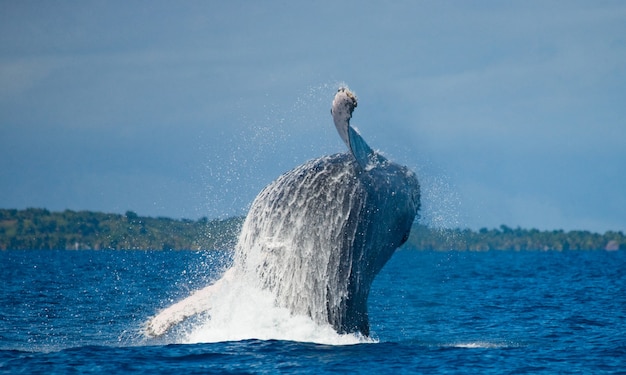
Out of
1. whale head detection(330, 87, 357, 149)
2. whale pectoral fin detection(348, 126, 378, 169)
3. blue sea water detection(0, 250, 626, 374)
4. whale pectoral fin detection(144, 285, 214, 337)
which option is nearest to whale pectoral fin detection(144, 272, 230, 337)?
whale pectoral fin detection(144, 285, 214, 337)

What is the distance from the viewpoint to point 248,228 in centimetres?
1471

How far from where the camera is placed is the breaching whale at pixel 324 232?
14.4 metres

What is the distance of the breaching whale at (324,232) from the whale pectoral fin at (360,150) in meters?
0.01

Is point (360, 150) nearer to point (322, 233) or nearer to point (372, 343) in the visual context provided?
point (322, 233)

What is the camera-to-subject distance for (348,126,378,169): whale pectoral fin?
1378 centimetres

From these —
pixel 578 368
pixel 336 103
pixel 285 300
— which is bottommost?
pixel 578 368

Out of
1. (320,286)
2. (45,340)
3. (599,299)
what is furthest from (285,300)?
(599,299)

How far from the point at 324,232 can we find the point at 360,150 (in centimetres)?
133

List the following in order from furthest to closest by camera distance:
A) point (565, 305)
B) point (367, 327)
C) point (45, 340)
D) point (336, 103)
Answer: point (565, 305) < point (45, 340) < point (367, 327) < point (336, 103)

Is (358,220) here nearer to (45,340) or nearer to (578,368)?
(578,368)

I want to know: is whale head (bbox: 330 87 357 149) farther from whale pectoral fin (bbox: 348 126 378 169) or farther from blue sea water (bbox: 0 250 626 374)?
blue sea water (bbox: 0 250 626 374)

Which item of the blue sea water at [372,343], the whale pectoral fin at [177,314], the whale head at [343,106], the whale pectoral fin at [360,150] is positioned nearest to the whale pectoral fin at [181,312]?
the whale pectoral fin at [177,314]

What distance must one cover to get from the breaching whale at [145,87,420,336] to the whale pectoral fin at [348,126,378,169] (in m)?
0.01

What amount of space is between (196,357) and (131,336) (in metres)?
4.85
